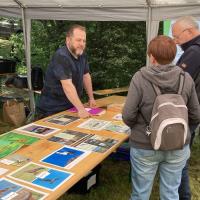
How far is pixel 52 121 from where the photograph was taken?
113 inches

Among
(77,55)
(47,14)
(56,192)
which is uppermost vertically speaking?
(47,14)

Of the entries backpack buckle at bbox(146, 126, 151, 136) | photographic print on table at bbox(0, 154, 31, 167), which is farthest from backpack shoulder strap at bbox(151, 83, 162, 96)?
photographic print on table at bbox(0, 154, 31, 167)

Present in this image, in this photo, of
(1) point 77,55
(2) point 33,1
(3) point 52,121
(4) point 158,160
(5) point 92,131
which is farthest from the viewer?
(2) point 33,1

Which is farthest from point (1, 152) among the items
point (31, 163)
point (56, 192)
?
point (56, 192)

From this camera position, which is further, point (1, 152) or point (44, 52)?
point (44, 52)

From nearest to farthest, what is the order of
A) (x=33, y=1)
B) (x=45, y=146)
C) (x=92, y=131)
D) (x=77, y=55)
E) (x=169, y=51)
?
1. (x=169, y=51)
2. (x=45, y=146)
3. (x=92, y=131)
4. (x=77, y=55)
5. (x=33, y=1)

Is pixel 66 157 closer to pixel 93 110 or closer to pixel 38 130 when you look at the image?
pixel 38 130

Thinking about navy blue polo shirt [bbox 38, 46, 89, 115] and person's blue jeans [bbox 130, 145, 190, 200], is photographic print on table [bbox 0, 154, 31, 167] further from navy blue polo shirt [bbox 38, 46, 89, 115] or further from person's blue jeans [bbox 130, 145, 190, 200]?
navy blue polo shirt [bbox 38, 46, 89, 115]

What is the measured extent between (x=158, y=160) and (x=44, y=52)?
5726 millimetres

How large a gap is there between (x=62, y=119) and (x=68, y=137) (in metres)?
0.48

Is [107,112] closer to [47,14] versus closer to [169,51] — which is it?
[169,51]

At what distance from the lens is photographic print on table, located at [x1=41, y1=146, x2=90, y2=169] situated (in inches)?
77.5

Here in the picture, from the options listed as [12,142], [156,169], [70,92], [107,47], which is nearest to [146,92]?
[156,169]

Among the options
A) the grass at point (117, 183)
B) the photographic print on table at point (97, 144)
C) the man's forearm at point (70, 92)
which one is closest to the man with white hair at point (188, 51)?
the photographic print on table at point (97, 144)
